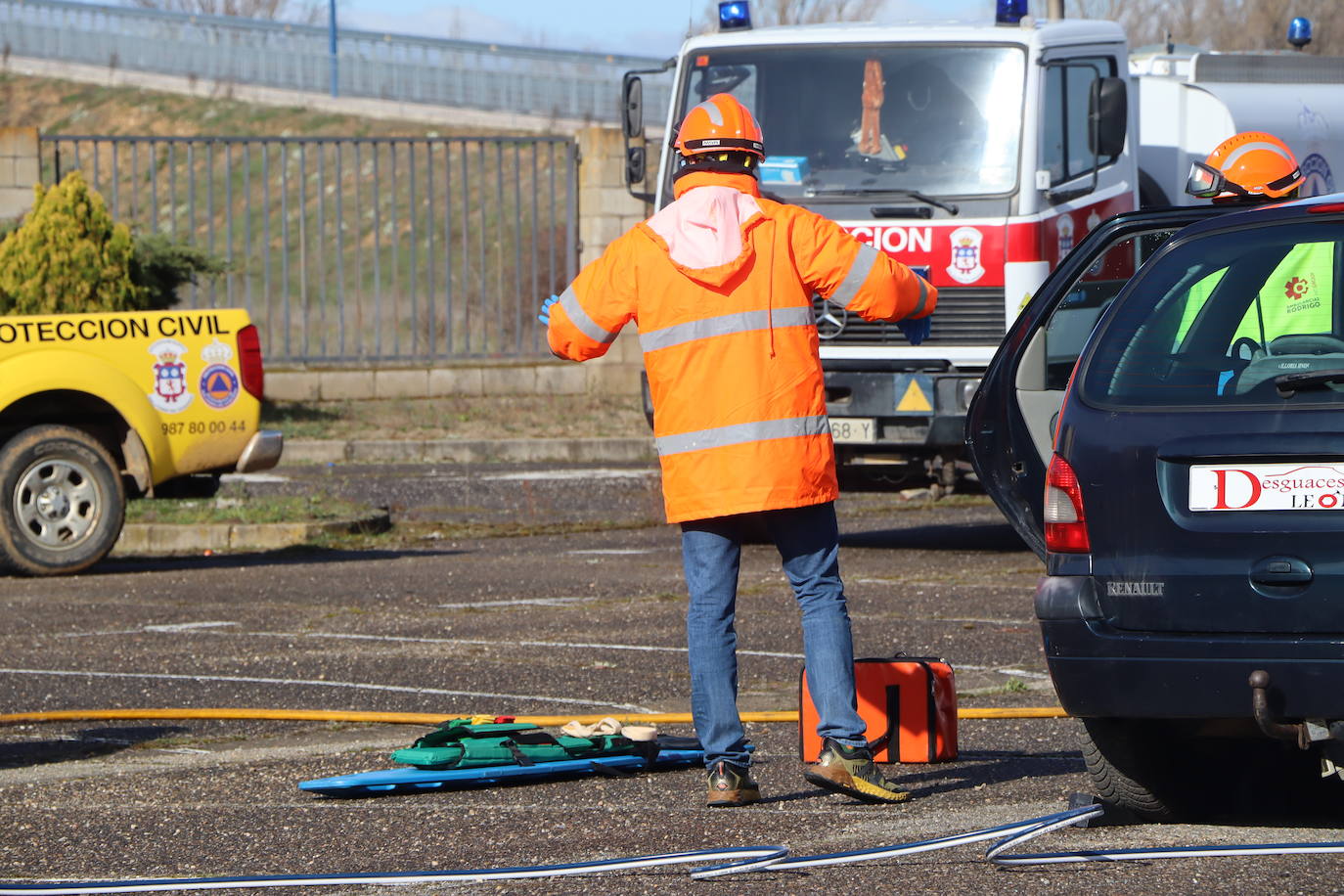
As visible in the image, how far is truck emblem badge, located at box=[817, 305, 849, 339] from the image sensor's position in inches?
470

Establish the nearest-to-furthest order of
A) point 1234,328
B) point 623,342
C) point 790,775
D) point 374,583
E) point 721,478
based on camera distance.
Answer: 1. point 1234,328
2. point 721,478
3. point 790,775
4. point 374,583
5. point 623,342

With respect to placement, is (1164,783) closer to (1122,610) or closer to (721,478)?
(1122,610)

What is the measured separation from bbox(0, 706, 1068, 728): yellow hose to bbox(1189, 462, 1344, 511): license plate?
2.42 metres

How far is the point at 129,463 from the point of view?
1167 cm

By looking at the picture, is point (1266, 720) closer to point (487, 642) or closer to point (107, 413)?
point (487, 642)

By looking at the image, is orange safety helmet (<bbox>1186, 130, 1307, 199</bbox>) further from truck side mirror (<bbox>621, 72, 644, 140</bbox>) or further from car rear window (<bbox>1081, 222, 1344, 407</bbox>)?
truck side mirror (<bbox>621, 72, 644, 140</bbox>)

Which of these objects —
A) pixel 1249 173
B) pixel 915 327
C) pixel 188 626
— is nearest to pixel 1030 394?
pixel 915 327

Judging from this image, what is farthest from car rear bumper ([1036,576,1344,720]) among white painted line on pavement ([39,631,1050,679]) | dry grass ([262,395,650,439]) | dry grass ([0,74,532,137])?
dry grass ([0,74,532,137])

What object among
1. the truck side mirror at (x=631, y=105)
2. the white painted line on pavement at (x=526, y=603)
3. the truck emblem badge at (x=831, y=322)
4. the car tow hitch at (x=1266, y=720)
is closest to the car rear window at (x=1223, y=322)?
the car tow hitch at (x=1266, y=720)

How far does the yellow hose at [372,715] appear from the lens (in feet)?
23.7

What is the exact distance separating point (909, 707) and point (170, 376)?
21.2 feet

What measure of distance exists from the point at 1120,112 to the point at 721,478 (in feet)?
22.7

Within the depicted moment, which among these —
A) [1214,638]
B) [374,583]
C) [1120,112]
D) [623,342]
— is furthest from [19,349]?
[623,342]

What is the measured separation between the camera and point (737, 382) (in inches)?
227
